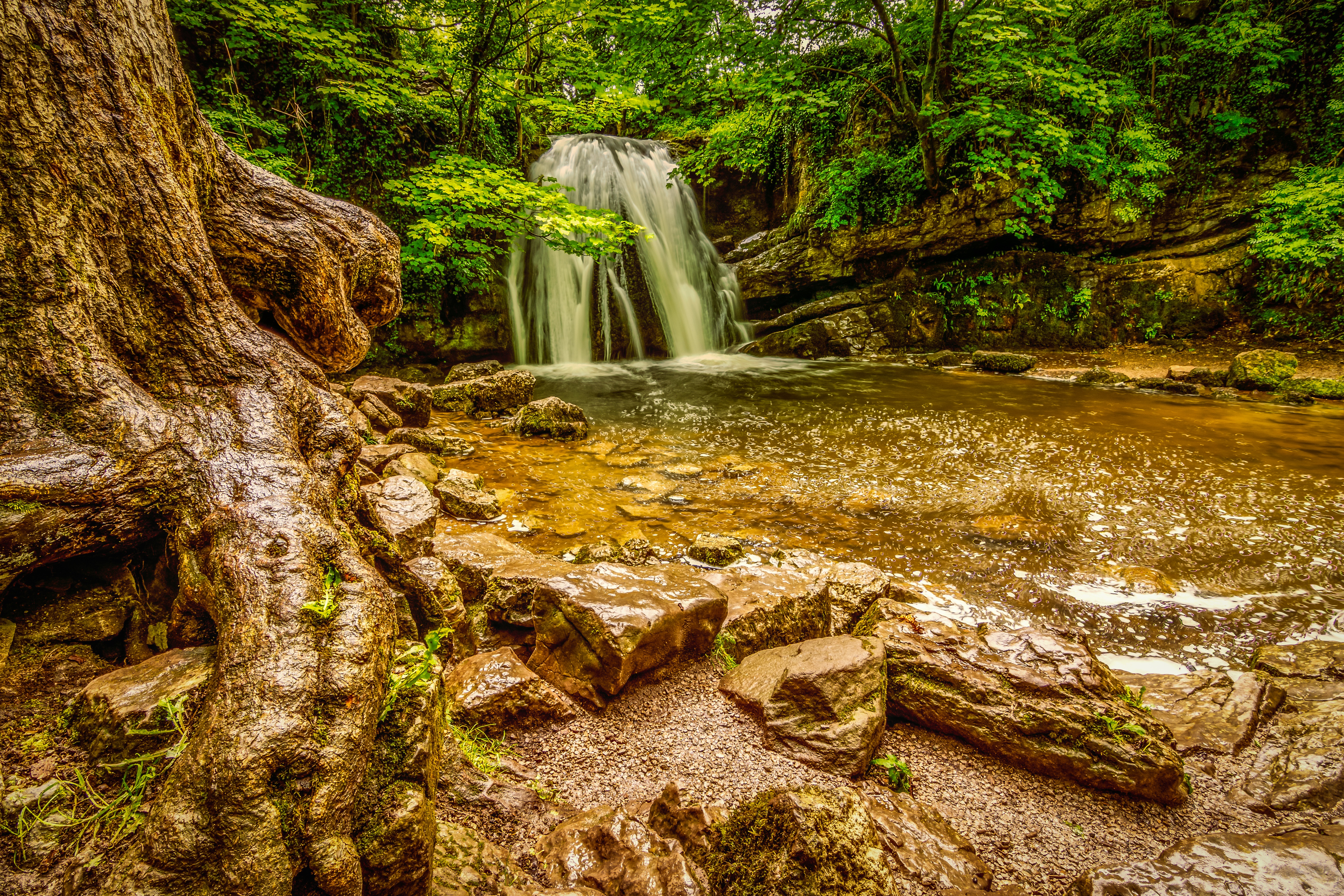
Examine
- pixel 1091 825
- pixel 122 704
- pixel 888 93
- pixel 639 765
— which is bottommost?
pixel 1091 825

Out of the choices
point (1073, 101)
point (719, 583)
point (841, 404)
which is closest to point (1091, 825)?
point (719, 583)

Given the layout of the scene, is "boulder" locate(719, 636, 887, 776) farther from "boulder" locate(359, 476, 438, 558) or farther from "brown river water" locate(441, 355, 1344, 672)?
"boulder" locate(359, 476, 438, 558)

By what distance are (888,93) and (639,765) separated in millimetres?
14269

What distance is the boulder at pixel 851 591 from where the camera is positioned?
2.78 meters

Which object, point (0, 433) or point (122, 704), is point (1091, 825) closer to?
point (122, 704)

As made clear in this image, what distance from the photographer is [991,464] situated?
209 inches

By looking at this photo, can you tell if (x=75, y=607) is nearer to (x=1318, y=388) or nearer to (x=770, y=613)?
(x=770, y=613)

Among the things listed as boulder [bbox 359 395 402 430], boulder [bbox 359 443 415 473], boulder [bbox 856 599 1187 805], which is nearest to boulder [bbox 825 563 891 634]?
boulder [bbox 856 599 1187 805]

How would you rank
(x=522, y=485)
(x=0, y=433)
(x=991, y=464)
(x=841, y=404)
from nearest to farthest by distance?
(x=0, y=433)
(x=522, y=485)
(x=991, y=464)
(x=841, y=404)

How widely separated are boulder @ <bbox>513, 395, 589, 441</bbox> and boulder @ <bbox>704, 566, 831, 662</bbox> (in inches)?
151

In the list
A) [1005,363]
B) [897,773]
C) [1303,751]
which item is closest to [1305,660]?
[1303,751]

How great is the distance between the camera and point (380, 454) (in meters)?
3.96

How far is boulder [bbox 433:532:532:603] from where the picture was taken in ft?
8.61

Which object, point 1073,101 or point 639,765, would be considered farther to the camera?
point 1073,101
